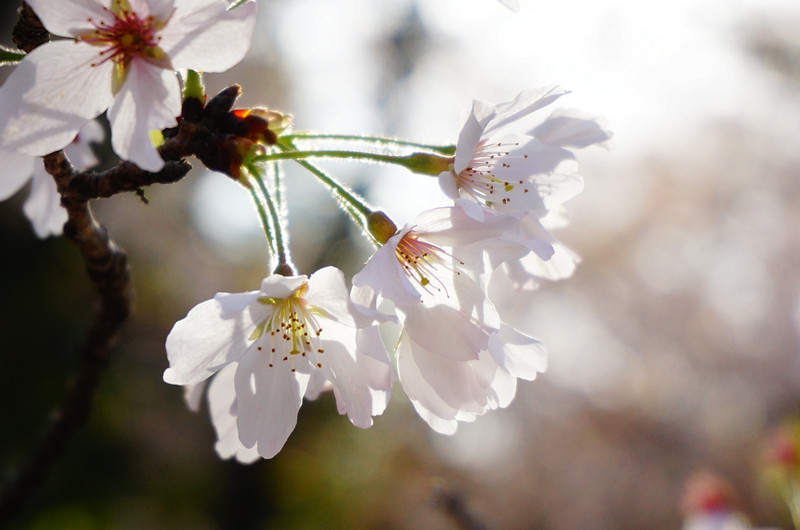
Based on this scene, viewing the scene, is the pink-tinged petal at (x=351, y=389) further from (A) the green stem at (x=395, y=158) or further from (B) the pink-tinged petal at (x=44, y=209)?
(B) the pink-tinged petal at (x=44, y=209)

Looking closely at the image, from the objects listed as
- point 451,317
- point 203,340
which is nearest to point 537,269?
point 451,317

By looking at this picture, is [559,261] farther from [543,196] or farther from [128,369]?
[128,369]

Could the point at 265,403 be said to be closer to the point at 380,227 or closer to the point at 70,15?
the point at 380,227

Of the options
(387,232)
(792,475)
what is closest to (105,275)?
(387,232)

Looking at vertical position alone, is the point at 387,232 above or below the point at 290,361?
above

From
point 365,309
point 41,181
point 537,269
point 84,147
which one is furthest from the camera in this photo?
point 84,147

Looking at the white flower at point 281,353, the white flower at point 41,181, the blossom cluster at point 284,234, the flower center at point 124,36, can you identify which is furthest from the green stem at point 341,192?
the white flower at point 41,181
